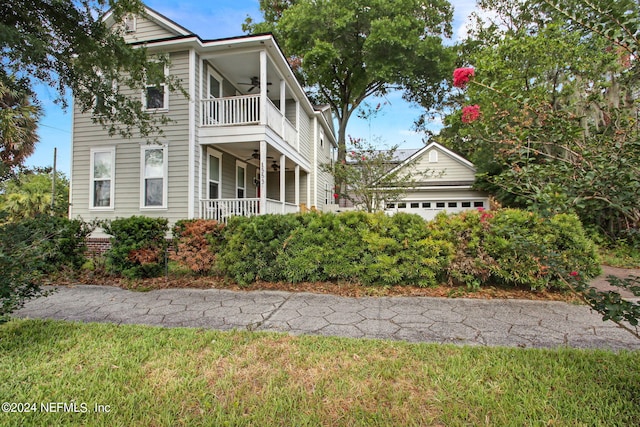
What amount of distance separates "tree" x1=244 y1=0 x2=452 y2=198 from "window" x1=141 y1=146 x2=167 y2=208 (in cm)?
847

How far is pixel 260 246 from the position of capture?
17.6 feet

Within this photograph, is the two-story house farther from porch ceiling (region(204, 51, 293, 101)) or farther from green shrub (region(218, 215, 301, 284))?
green shrub (region(218, 215, 301, 284))

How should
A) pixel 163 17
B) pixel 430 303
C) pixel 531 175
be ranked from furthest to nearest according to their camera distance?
pixel 163 17, pixel 430 303, pixel 531 175

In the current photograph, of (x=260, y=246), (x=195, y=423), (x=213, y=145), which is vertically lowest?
(x=195, y=423)

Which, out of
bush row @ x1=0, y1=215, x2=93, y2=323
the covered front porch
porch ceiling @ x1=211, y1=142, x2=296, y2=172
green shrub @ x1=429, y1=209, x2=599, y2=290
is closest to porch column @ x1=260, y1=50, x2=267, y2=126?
the covered front porch

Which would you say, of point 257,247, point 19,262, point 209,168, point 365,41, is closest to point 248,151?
point 209,168

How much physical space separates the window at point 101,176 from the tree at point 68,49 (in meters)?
2.54

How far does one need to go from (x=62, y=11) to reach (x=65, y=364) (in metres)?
5.62

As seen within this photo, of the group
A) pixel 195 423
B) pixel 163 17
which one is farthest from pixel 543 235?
pixel 163 17

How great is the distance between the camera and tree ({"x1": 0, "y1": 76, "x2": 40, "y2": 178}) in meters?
5.44

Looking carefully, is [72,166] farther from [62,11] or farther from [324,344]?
[324,344]

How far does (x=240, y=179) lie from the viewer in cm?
1154

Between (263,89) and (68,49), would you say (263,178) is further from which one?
(68,49)

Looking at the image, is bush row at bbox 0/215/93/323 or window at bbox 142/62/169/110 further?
window at bbox 142/62/169/110
